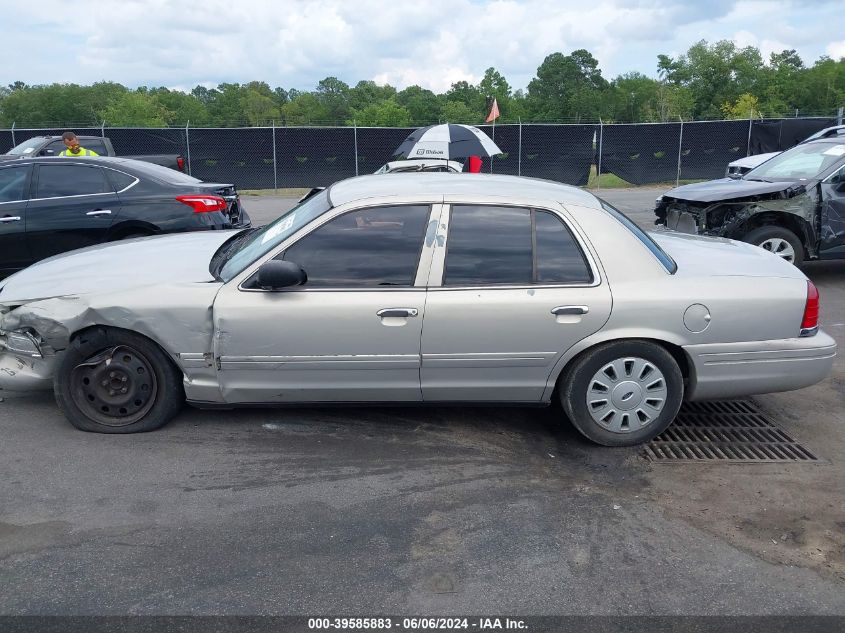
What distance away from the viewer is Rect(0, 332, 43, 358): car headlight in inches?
181

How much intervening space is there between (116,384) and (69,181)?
4.19 meters

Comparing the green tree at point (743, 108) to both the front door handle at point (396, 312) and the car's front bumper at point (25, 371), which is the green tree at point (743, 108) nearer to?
the front door handle at point (396, 312)

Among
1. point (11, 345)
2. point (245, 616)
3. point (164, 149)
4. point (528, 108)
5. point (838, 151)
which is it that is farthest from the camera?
point (528, 108)

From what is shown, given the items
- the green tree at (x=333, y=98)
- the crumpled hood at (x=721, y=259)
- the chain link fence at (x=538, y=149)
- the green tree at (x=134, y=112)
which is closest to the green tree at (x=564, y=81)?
the green tree at (x=333, y=98)

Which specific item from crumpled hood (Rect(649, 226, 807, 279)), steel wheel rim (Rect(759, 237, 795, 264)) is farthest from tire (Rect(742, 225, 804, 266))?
crumpled hood (Rect(649, 226, 807, 279))

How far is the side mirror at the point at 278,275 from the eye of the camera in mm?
4262

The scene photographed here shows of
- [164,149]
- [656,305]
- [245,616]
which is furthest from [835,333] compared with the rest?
[164,149]

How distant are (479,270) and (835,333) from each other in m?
4.26

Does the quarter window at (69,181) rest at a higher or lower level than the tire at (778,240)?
higher

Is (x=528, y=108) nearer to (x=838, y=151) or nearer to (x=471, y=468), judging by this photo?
(x=838, y=151)

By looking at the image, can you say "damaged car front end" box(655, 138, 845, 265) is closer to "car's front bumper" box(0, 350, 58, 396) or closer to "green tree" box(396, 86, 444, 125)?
"car's front bumper" box(0, 350, 58, 396)

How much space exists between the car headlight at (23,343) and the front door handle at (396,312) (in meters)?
2.08

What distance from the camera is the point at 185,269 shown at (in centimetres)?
477

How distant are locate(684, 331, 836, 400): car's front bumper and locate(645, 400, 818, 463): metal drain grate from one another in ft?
0.97
